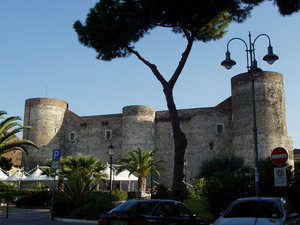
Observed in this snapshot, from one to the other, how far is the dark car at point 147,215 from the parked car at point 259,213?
3.02 feet

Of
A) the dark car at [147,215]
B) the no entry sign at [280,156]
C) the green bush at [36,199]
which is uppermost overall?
the no entry sign at [280,156]

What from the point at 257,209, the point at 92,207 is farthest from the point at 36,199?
the point at 257,209

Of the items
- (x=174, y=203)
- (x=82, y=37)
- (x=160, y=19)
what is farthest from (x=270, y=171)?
(x=82, y=37)

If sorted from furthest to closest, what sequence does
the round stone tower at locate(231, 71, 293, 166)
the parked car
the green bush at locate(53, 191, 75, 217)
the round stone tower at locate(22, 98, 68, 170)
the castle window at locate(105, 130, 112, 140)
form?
the round stone tower at locate(22, 98, 68, 170), the castle window at locate(105, 130, 112, 140), the round stone tower at locate(231, 71, 293, 166), the green bush at locate(53, 191, 75, 217), the parked car

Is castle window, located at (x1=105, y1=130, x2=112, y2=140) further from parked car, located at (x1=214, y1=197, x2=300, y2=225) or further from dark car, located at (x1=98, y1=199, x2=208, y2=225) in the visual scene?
parked car, located at (x1=214, y1=197, x2=300, y2=225)

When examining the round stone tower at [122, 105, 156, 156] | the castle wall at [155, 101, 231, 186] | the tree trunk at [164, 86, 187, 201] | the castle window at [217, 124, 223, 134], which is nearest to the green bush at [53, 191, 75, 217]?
the tree trunk at [164, 86, 187, 201]

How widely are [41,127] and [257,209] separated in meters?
41.3

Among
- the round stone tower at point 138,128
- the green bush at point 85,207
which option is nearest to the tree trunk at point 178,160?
the green bush at point 85,207

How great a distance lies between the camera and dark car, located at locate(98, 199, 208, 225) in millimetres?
6582

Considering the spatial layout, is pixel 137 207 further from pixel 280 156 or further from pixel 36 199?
pixel 36 199

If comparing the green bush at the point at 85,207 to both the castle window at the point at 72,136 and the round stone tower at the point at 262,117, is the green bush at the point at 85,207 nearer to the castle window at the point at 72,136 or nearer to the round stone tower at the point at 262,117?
the round stone tower at the point at 262,117

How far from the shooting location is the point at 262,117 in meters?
33.9

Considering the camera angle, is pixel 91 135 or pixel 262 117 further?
pixel 91 135

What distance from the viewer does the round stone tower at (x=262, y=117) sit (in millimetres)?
33562
